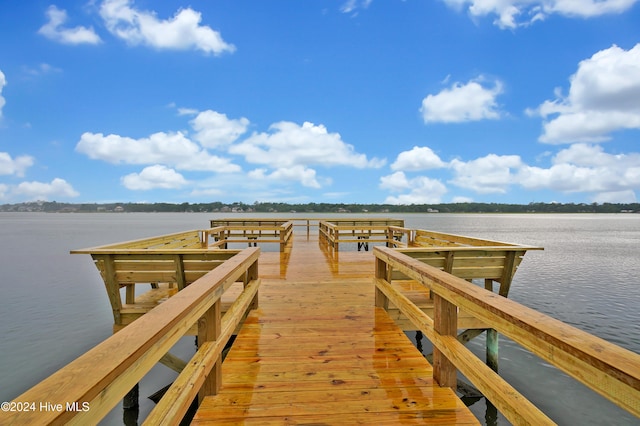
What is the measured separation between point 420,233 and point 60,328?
9.76 m

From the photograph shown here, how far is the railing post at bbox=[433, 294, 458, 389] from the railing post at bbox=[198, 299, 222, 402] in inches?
62.9

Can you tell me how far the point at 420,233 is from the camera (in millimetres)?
8172

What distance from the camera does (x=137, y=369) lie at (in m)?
1.18

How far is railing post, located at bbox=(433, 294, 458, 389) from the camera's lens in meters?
2.29

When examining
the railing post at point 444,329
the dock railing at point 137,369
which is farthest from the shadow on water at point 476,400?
the dock railing at point 137,369

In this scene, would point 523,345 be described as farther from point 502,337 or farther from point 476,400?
point 502,337

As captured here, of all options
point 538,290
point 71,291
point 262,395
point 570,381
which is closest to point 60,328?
point 71,291

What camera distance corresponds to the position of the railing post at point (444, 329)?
2287 millimetres

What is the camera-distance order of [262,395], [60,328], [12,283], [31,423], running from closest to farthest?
1. [31,423]
2. [262,395]
3. [60,328]
4. [12,283]

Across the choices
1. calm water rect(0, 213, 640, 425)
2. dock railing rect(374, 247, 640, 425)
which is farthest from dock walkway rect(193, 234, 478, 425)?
calm water rect(0, 213, 640, 425)

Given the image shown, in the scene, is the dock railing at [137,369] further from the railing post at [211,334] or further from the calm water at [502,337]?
the calm water at [502,337]

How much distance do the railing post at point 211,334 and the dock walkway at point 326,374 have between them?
7 centimetres

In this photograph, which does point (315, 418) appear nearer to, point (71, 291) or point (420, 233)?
point (420, 233)

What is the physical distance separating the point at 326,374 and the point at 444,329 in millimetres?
1006
